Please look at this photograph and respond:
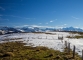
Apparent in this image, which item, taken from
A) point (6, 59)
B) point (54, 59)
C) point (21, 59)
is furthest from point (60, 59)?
point (6, 59)

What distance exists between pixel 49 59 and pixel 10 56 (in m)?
7.87

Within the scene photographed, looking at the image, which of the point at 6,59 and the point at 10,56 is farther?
the point at 10,56

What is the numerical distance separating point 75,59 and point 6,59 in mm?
12270

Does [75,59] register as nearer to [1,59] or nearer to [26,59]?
[26,59]

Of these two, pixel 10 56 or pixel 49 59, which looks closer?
pixel 49 59

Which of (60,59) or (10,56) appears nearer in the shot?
(60,59)

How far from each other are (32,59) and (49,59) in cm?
305

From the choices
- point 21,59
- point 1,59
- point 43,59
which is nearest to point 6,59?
point 1,59

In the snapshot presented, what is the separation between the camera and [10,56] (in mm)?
27562

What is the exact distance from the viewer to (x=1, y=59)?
2547cm

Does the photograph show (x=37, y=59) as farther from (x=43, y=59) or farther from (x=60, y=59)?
(x=60, y=59)

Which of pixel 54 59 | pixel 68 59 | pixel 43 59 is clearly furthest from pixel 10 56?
pixel 68 59

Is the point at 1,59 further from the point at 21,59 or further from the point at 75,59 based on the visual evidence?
the point at 75,59

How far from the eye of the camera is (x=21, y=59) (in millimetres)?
25203
